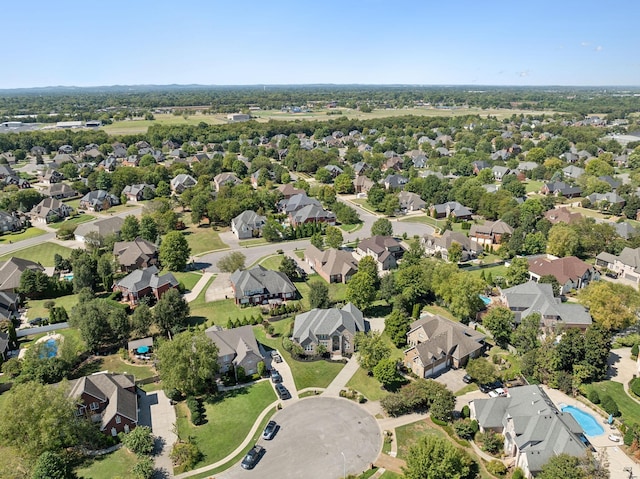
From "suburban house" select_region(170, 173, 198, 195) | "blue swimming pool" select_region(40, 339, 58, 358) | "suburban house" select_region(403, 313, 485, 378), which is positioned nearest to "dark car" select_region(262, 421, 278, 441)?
"suburban house" select_region(403, 313, 485, 378)

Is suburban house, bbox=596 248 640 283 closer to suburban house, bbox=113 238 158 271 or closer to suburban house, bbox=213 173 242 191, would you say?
suburban house, bbox=113 238 158 271

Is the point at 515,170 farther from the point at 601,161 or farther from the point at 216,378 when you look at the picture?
the point at 216,378

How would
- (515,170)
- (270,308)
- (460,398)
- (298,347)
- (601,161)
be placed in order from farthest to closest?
(515,170), (601,161), (270,308), (298,347), (460,398)

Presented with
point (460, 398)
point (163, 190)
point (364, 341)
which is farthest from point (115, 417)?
point (163, 190)

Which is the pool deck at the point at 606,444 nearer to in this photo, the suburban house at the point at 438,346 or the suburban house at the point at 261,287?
the suburban house at the point at 438,346

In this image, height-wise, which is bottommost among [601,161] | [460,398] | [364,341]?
[460,398]

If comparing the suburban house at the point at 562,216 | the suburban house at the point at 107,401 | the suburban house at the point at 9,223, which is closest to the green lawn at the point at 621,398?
the suburban house at the point at 107,401

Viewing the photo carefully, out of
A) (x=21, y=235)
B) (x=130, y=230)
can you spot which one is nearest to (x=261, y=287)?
(x=130, y=230)
